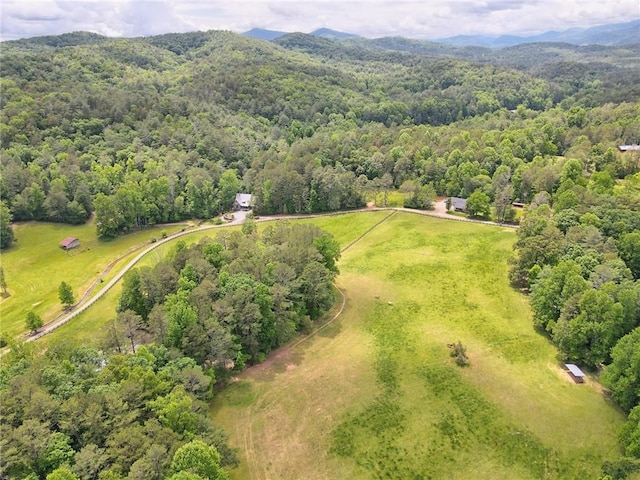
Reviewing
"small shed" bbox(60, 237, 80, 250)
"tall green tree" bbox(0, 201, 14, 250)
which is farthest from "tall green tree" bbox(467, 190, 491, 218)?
"tall green tree" bbox(0, 201, 14, 250)

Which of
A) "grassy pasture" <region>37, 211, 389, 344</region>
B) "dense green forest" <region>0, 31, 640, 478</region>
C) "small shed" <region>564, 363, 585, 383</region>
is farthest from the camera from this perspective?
"grassy pasture" <region>37, 211, 389, 344</region>

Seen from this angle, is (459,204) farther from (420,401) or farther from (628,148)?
(420,401)

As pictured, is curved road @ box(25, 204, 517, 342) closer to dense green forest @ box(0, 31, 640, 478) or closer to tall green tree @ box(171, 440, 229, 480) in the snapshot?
dense green forest @ box(0, 31, 640, 478)

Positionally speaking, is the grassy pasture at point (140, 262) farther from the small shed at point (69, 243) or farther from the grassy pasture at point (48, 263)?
the small shed at point (69, 243)

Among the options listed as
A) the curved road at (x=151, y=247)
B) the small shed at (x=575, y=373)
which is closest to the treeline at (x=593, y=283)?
the small shed at (x=575, y=373)

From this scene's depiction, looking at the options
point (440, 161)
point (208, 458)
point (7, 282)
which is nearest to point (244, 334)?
point (208, 458)

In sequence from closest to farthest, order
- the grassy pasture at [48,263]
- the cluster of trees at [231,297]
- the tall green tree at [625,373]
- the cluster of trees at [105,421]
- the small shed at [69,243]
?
the cluster of trees at [105,421] → the tall green tree at [625,373] → the cluster of trees at [231,297] → the grassy pasture at [48,263] → the small shed at [69,243]

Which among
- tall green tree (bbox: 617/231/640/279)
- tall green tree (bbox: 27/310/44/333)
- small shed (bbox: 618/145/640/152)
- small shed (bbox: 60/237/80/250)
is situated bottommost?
small shed (bbox: 60/237/80/250)
